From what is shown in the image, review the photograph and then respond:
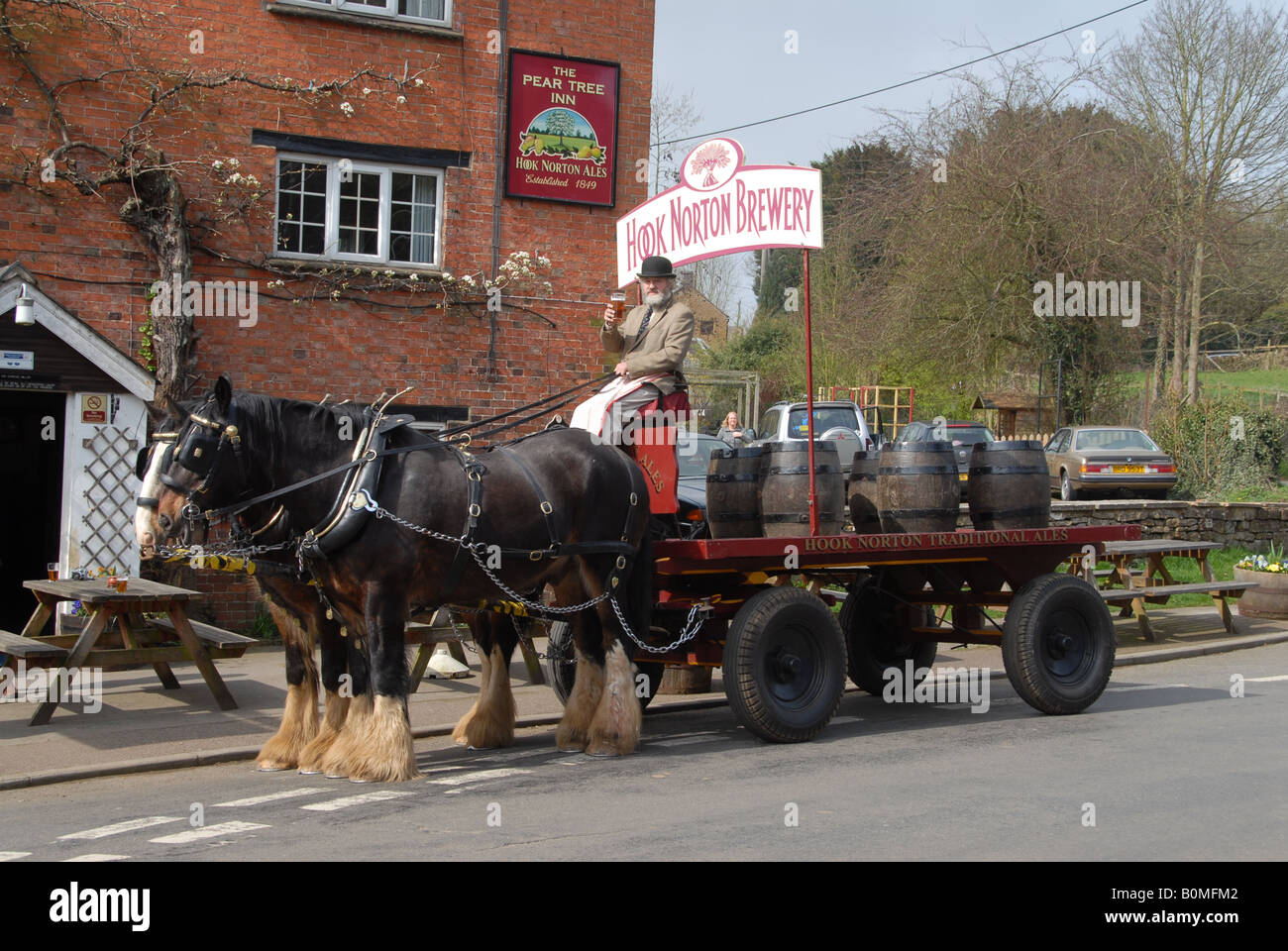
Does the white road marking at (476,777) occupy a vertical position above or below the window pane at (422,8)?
below

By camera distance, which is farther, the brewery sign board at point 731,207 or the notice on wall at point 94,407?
the notice on wall at point 94,407

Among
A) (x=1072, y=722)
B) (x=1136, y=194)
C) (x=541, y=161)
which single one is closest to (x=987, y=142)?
(x=1136, y=194)

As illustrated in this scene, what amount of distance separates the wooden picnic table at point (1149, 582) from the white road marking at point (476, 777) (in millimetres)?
7714

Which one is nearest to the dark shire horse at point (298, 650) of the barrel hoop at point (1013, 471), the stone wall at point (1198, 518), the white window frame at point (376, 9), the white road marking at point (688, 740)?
the white road marking at point (688, 740)

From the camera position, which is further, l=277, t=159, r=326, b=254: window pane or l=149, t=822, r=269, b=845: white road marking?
l=277, t=159, r=326, b=254: window pane

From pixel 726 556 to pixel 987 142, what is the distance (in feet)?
82.9

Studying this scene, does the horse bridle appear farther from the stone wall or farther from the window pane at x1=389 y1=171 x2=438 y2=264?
the stone wall

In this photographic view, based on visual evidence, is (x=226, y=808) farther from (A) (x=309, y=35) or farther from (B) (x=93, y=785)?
(A) (x=309, y=35)

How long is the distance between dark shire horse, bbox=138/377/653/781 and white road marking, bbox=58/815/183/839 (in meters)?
1.02

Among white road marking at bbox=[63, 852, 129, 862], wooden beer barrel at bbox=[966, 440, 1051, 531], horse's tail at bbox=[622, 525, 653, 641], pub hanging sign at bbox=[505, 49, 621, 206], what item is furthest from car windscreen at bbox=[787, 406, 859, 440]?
white road marking at bbox=[63, 852, 129, 862]

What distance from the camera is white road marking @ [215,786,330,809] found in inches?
265

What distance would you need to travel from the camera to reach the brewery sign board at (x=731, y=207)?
27.4ft

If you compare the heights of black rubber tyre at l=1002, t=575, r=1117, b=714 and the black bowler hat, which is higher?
the black bowler hat

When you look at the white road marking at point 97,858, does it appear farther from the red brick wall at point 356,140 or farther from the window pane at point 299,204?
the window pane at point 299,204
